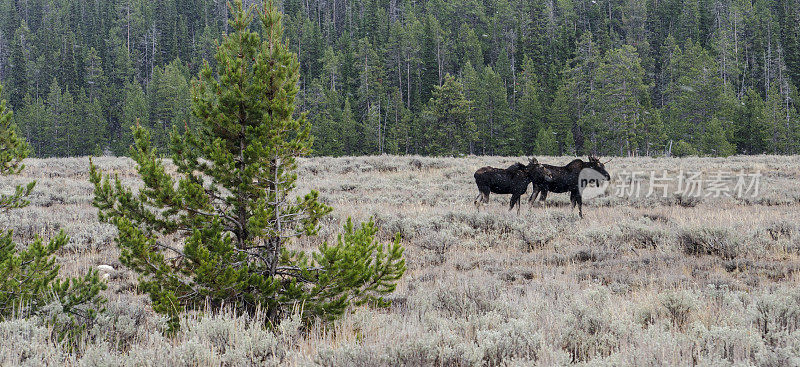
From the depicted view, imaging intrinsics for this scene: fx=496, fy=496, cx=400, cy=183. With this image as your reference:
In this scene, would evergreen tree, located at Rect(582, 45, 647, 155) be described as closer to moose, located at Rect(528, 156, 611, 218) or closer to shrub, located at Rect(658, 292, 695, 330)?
moose, located at Rect(528, 156, 611, 218)

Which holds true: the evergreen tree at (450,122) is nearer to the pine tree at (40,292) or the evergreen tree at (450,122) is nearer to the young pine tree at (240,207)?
the young pine tree at (240,207)

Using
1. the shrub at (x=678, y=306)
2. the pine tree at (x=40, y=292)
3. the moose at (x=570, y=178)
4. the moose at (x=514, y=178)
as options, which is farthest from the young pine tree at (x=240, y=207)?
the moose at (x=570, y=178)

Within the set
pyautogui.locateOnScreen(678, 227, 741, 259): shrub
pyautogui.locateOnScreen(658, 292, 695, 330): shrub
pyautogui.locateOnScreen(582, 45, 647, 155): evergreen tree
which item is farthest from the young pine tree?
pyautogui.locateOnScreen(582, 45, 647, 155): evergreen tree

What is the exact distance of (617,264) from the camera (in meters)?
7.70

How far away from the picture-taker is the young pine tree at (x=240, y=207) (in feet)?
13.9

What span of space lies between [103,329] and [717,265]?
7820 millimetres

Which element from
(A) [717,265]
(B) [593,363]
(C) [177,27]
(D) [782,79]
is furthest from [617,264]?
(C) [177,27]

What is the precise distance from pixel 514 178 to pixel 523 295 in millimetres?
7632

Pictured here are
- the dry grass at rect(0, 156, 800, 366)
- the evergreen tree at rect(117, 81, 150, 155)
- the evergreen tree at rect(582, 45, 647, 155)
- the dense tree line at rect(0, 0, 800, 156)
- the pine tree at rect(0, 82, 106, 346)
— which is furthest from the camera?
the evergreen tree at rect(117, 81, 150, 155)

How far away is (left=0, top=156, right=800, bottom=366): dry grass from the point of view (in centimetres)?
346

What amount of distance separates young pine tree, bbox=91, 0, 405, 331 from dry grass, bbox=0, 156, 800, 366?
344 millimetres

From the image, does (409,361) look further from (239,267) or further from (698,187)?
(698,187)

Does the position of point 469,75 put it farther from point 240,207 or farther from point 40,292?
point 40,292

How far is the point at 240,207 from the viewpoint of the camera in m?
4.72
